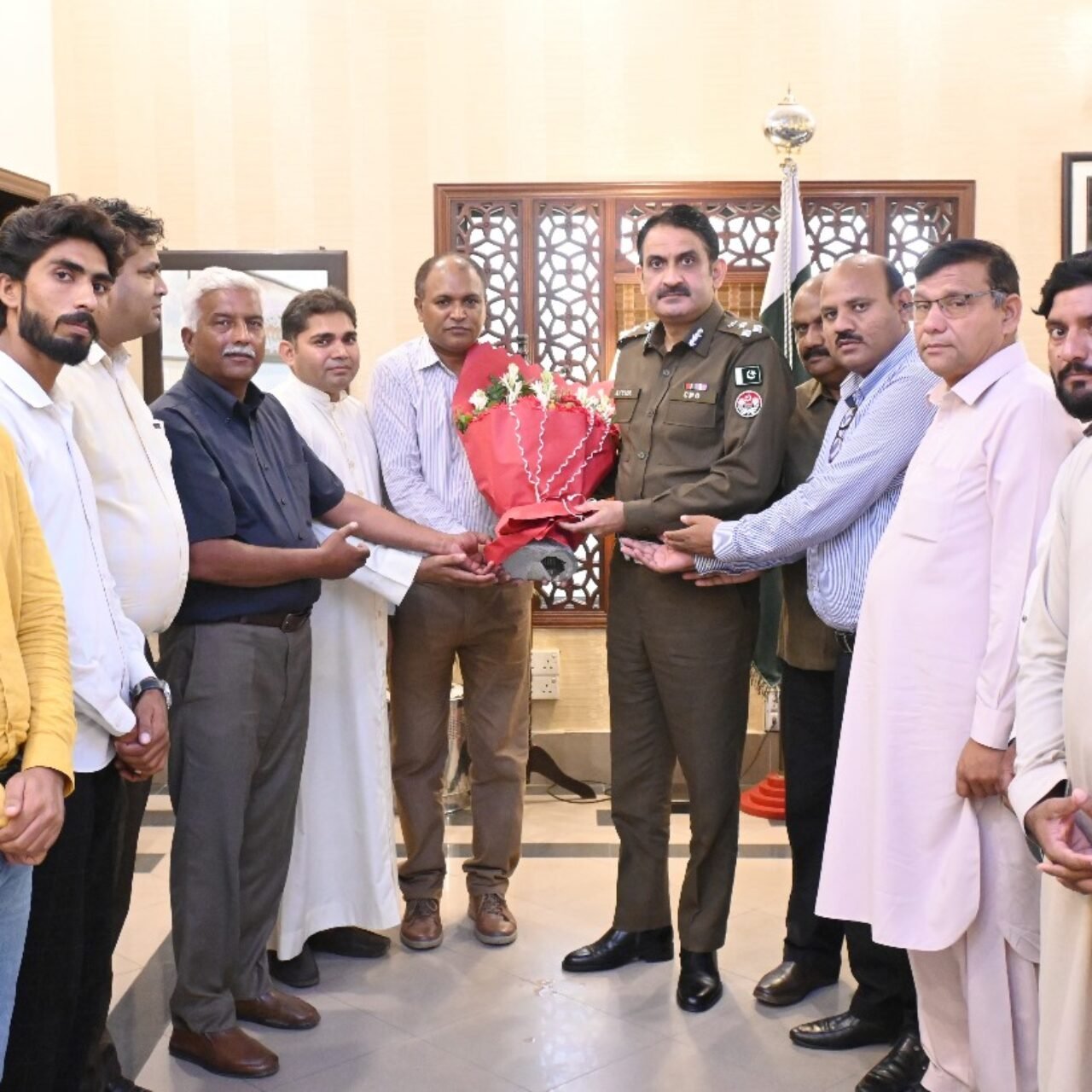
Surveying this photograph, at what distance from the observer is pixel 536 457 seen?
10.9 feet

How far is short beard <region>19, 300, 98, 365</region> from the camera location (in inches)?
87.6

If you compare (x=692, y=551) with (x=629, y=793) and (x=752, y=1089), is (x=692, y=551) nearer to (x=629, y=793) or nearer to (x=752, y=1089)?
(x=629, y=793)

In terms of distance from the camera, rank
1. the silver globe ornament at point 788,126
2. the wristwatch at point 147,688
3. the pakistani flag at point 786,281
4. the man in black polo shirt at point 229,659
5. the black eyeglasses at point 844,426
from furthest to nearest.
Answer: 1. the silver globe ornament at point 788,126
2. the pakistani flag at point 786,281
3. the black eyeglasses at point 844,426
4. the man in black polo shirt at point 229,659
5. the wristwatch at point 147,688

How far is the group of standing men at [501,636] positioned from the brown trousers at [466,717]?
0.04ft

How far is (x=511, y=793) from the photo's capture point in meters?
3.93

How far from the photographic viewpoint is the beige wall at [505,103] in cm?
533

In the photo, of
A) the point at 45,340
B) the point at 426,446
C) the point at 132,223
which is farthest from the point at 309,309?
the point at 45,340

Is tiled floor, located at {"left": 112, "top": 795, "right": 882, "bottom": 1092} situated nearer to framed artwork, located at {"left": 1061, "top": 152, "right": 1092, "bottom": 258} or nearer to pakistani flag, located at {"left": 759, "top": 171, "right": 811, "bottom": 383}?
pakistani flag, located at {"left": 759, "top": 171, "right": 811, "bottom": 383}

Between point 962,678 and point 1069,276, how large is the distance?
795 mm

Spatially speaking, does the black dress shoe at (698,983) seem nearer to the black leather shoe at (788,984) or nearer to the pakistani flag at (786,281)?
the black leather shoe at (788,984)

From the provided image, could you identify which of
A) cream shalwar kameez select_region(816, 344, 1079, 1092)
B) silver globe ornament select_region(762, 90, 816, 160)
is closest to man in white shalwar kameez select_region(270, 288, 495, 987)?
cream shalwar kameez select_region(816, 344, 1079, 1092)

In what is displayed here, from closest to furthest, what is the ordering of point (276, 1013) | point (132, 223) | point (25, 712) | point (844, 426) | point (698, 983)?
point (25, 712), point (132, 223), point (844, 426), point (276, 1013), point (698, 983)

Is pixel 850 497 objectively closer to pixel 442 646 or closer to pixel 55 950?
pixel 442 646

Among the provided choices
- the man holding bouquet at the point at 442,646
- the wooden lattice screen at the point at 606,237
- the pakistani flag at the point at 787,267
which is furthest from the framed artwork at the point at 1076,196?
the man holding bouquet at the point at 442,646
